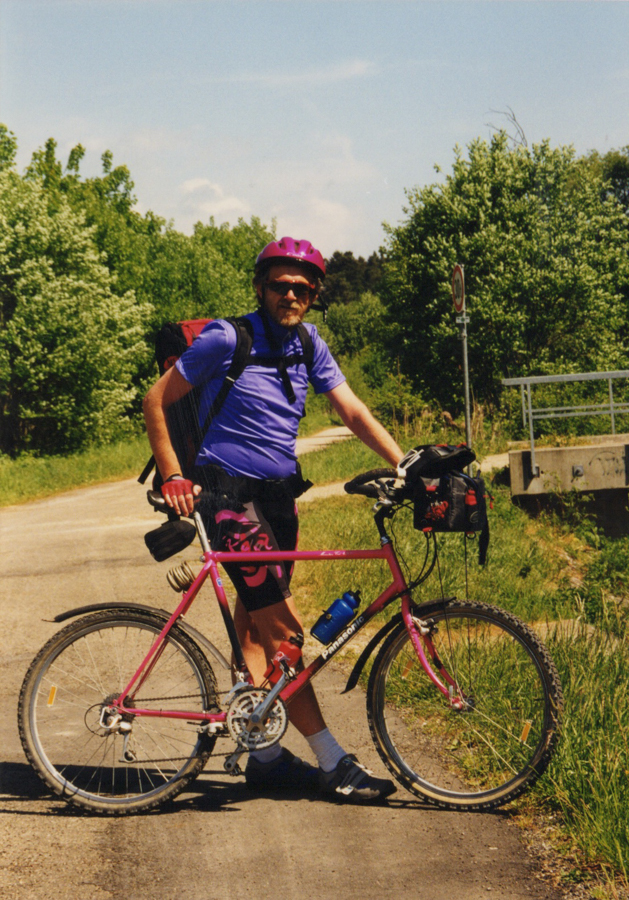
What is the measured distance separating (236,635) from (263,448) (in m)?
0.70

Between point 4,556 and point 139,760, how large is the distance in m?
6.74

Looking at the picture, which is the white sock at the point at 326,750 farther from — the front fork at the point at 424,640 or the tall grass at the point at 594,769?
the tall grass at the point at 594,769

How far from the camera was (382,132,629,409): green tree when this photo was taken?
30500mm

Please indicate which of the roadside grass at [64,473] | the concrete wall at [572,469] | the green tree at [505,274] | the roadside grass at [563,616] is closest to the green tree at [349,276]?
the green tree at [505,274]

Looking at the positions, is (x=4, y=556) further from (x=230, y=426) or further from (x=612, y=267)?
(x=612, y=267)

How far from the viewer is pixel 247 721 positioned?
11.3 feet

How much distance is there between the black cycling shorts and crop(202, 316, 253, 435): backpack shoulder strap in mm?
249

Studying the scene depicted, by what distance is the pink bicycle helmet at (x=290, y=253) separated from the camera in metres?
3.51

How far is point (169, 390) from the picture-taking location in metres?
3.48

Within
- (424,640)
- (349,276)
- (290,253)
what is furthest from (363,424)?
(349,276)

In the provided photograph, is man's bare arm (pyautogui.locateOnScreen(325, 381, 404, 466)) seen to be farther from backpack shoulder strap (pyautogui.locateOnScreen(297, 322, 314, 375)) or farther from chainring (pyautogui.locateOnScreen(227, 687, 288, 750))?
chainring (pyautogui.locateOnScreen(227, 687, 288, 750))

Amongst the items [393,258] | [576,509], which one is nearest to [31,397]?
[393,258]

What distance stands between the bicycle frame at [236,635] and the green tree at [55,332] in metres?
23.9

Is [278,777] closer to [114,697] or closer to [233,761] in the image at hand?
[233,761]
